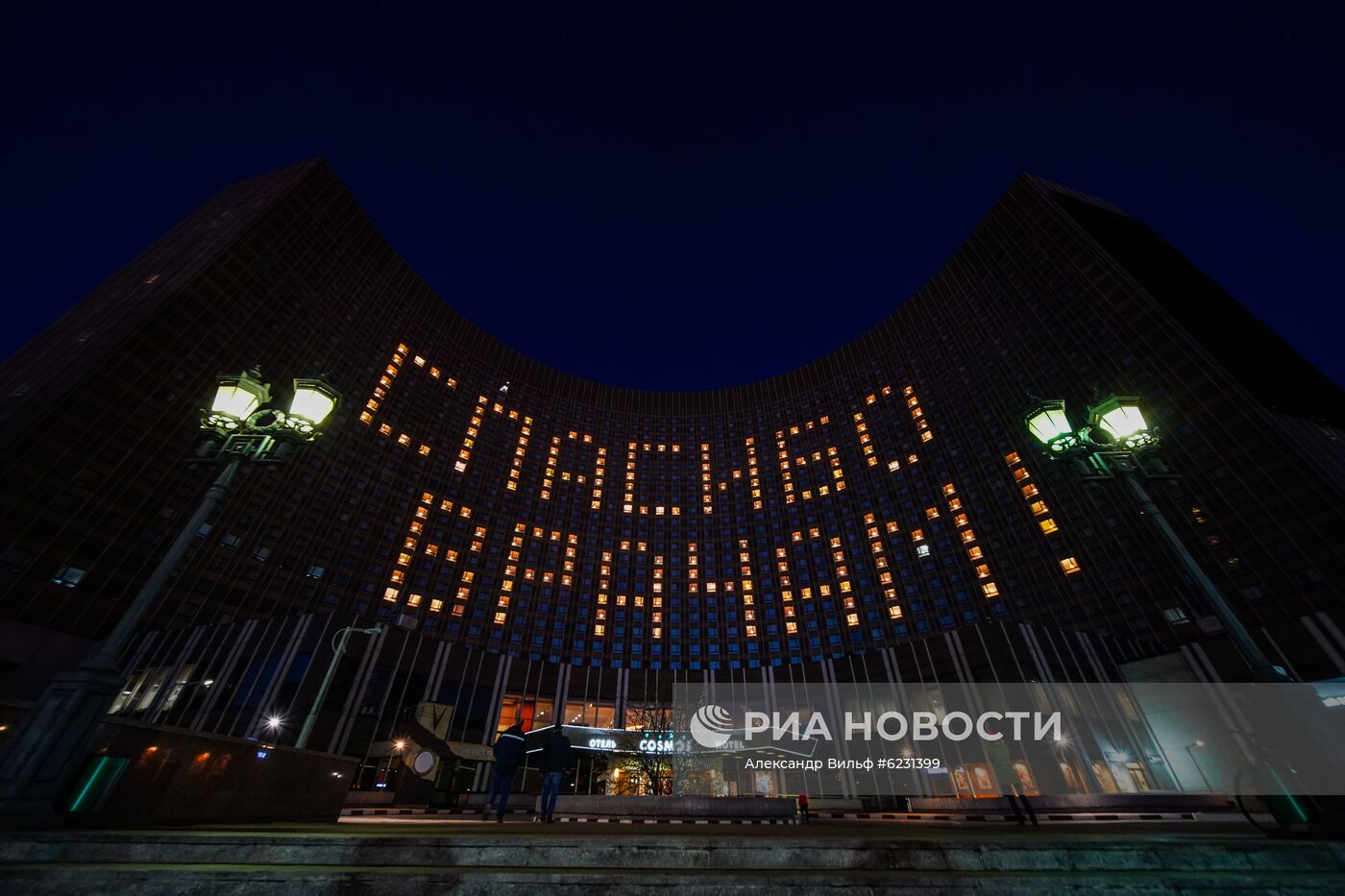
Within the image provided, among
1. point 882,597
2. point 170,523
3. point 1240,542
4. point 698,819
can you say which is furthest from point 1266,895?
point 882,597

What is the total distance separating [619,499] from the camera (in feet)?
340

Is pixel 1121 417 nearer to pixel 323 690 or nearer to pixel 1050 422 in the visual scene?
pixel 1050 422

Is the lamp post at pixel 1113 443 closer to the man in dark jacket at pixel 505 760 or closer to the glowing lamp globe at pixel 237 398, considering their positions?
the man in dark jacket at pixel 505 760

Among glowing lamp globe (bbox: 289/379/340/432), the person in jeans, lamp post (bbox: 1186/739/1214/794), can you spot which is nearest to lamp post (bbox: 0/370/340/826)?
glowing lamp globe (bbox: 289/379/340/432)

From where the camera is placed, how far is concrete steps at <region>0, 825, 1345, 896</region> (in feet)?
14.2

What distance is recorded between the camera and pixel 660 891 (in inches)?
168

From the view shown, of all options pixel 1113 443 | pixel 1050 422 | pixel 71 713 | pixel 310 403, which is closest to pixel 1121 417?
pixel 1113 443

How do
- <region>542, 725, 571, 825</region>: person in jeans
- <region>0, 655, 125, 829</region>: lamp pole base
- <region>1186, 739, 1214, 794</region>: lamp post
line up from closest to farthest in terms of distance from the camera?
<region>0, 655, 125, 829</region>: lamp pole base, <region>542, 725, 571, 825</region>: person in jeans, <region>1186, 739, 1214, 794</region>: lamp post

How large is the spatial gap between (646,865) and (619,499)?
326 feet

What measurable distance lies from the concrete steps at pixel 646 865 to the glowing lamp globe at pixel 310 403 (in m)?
6.86

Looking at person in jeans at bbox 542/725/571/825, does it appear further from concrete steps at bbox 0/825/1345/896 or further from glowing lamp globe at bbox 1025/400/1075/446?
glowing lamp globe at bbox 1025/400/1075/446

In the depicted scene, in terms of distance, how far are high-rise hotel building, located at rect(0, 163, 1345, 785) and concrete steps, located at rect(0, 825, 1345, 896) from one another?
90.4 ft

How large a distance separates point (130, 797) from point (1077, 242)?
95.0 metres

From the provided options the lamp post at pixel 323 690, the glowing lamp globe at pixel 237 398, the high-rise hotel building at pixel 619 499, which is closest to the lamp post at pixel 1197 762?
the high-rise hotel building at pixel 619 499
